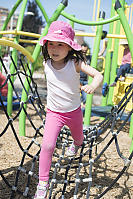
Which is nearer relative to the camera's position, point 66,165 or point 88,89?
point 88,89

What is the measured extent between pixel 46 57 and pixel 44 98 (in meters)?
4.52

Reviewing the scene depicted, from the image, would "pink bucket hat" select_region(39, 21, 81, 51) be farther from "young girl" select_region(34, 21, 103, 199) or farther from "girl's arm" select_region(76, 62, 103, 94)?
"girl's arm" select_region(76, 62, 103, 94)

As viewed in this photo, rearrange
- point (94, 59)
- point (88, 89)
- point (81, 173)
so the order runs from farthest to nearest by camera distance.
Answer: point (94, 59), point (81, 173), point (88, 89)

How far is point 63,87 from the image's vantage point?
5.41 ft

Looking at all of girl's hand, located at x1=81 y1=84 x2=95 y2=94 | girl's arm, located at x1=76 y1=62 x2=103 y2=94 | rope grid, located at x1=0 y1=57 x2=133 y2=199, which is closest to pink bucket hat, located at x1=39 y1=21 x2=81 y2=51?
girl's arm, located at x1=76 y1=62 x2=103 y2=94

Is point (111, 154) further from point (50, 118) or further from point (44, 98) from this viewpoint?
point (44, 98)

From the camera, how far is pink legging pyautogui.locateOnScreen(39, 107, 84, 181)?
1508mm

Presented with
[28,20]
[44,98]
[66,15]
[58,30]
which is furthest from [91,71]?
[28,20]

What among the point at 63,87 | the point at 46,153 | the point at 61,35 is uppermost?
the point at 61,35

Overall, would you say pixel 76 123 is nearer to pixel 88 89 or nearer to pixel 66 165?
pixel 88 89

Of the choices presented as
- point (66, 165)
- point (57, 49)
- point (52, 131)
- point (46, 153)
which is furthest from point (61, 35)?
point (66, 165)

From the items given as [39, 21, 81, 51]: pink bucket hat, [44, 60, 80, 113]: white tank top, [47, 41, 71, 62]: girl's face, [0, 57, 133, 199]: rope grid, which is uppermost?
[39, 21, 81, 51]: pink bucket hat

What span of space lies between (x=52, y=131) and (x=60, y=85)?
31 centimetres

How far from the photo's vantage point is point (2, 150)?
7.93 feet
